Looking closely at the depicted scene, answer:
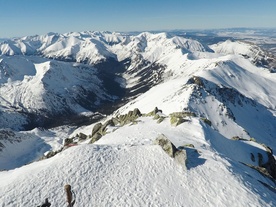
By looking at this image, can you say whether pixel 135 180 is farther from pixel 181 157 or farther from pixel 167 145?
pixel 167 145

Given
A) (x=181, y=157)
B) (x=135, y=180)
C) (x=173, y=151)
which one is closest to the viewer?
(x=135, y=180)

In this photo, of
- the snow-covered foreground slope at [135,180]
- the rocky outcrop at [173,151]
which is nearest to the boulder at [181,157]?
the rocky outcrop at [173,151]

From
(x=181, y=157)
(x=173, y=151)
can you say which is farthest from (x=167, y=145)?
(x=181, y=157)

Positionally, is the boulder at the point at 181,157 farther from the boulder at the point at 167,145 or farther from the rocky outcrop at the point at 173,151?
the boulder at the point at 167,145

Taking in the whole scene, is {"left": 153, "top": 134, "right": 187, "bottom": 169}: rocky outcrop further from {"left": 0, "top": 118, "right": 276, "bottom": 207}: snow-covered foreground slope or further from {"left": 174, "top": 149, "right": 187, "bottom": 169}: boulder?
{"left": 0, "top": 118, "right": 276, "bottom": 207}: snow-covered foreground slope

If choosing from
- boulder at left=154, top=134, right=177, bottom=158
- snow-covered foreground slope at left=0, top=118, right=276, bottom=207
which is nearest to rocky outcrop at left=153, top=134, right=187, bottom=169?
boulder at left=154, top=134, right=177, bottom=158
